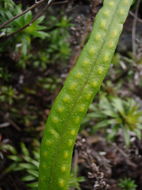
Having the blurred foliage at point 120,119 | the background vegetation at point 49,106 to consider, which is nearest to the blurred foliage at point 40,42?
the background vegetation at point 49,106

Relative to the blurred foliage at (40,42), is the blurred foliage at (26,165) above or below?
below

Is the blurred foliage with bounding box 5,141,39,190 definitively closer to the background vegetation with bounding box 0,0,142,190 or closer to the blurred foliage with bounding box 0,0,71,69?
the background vegetation with bounding box 0,0,142,190

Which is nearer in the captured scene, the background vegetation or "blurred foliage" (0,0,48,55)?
"blurred foliage" (0,0,48,55)

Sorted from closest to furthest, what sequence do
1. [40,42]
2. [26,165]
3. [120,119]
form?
[26,165] → [120,119] → [40,42]

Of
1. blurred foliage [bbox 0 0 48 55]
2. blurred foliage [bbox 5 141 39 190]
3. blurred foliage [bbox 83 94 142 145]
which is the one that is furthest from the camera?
blurred foliage [bbox 83 94 142 145]

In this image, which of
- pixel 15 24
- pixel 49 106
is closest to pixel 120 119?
pixel 49 106

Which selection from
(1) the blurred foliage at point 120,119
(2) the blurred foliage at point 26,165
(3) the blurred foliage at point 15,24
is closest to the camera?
(3) the blurred foliage at point 15,24

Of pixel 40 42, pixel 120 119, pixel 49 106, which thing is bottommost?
pixel 120 119

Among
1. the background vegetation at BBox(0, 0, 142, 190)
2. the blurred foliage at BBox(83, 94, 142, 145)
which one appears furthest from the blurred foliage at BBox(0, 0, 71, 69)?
the blurred foliage at BBox(83, 94, 142, 145)

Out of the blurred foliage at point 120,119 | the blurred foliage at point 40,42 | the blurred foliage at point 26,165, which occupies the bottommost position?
the blurred foliage at point 26,165

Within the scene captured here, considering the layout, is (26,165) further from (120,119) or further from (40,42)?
(40,42)

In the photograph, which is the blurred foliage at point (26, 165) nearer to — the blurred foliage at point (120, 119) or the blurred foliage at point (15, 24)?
the blurred foliage at point (120, 119)

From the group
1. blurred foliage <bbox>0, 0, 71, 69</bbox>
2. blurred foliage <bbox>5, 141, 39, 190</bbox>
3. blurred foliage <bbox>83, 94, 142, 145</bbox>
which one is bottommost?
blurred foliage <bbox>5, 141, 39, 190</bbox>
